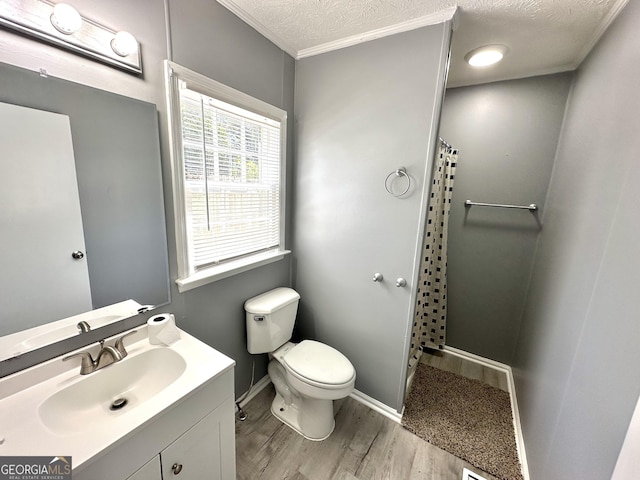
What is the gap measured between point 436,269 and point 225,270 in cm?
174

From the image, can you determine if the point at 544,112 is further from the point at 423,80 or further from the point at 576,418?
the point at 576,418

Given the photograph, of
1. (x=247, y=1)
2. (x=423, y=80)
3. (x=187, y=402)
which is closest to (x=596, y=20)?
(x=423, y=80)

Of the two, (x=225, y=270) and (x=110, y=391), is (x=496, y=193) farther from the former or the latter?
(x=110, y=391)

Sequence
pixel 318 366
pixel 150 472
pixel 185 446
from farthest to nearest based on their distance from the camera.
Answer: pixel 318 366 → pixel 185 446 → pixel 150 472

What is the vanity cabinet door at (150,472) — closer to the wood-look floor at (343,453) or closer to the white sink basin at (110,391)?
the white sink basin at (110,391)

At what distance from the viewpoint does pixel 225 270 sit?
1.45 m

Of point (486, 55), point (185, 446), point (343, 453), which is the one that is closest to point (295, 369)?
point (343, 453)

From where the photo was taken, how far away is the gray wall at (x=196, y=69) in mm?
870

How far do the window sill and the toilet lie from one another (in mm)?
239

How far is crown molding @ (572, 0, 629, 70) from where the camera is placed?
1102 millimetres

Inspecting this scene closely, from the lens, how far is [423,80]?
1.35m

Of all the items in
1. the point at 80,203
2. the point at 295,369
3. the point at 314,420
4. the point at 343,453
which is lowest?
the point at 343,453

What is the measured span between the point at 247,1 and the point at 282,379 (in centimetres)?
222

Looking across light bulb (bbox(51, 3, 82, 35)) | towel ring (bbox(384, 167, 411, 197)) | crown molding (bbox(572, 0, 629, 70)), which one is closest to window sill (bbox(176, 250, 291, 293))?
towel ring (bbox(384, 167, 411, 197))
